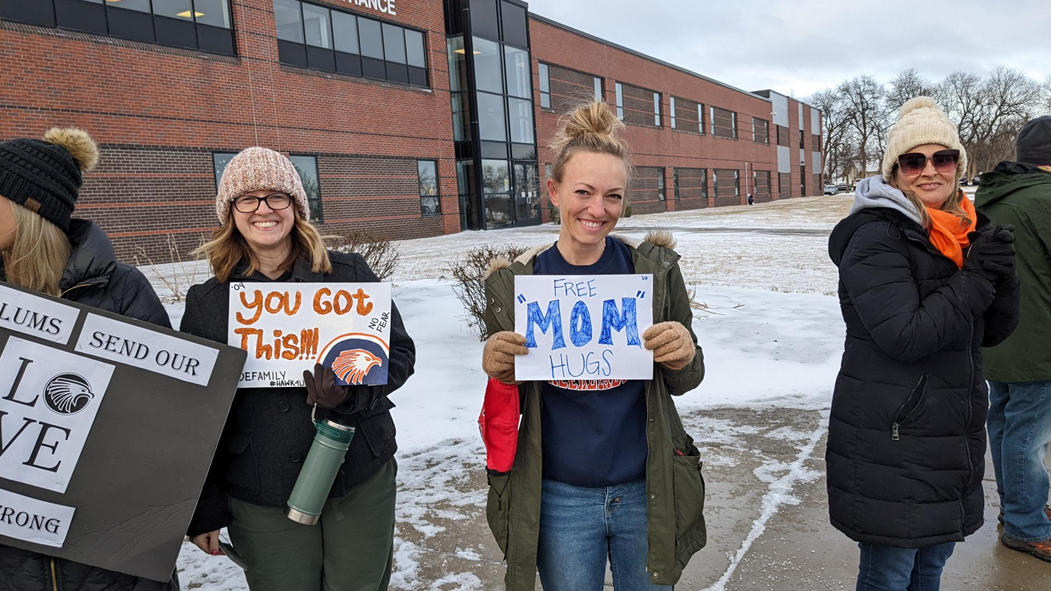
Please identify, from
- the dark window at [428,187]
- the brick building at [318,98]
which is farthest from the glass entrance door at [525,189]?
the dark window at [428,187]

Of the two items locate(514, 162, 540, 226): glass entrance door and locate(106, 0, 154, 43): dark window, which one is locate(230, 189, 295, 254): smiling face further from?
locate(514, 162, 540, 226): glass entrance door

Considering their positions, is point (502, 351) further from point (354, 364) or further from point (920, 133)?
point (920, 133)

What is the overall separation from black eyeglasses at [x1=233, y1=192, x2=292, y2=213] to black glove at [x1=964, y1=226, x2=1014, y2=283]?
2236mm

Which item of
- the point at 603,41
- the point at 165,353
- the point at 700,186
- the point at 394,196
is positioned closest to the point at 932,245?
the point at 165,353

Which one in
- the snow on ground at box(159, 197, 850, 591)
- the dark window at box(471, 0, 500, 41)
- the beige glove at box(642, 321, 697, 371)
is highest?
the dark window at box(471, 0, 500, 41)

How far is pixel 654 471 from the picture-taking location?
1867 millimetres

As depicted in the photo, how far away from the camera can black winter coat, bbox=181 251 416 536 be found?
192 centimetres

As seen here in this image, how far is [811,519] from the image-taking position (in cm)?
334

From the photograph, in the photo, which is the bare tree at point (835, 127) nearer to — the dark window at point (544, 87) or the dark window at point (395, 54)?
the dark window at point (544, 87)

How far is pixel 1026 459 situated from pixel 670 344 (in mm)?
2280

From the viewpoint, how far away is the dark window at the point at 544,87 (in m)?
28.6

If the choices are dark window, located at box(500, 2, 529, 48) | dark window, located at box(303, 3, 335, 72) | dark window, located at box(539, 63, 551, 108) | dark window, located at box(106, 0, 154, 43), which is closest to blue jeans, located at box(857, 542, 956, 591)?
dark window, located at box(106, 0, 154, 43)

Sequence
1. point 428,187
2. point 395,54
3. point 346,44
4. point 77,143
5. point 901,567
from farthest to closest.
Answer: point 428,187
point 395,54
point 346,44
point 901,567
point 77,143

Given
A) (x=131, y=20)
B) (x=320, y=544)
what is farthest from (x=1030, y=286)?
→ (x=131, y=20)
